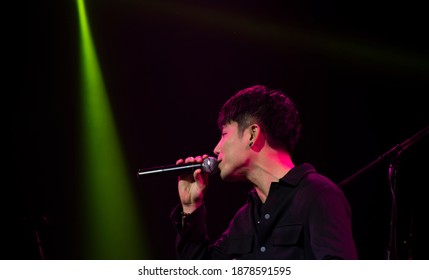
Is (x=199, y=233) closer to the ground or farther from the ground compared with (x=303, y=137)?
closer to the ground

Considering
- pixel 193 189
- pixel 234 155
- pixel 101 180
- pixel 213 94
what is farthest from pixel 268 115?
pixel 101 180

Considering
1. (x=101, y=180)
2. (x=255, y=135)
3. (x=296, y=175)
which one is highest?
(x=255, y=135)

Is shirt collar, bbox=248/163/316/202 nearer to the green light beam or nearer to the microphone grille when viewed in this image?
the microphone grille

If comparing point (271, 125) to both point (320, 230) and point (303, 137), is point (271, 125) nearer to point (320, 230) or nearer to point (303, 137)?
point (320, 230)

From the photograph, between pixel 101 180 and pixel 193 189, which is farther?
pixel 101 180

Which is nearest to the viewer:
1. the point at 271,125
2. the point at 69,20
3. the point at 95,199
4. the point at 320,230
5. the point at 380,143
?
the point at 320,230

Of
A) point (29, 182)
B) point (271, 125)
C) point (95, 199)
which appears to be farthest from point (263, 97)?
point (29, 182)

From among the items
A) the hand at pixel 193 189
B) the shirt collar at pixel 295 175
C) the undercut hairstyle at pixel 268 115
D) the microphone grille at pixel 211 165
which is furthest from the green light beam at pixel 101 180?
the shirt collar at pixel 295 175

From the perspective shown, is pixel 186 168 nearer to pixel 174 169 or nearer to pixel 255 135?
pixel 174 169

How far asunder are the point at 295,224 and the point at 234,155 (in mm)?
372

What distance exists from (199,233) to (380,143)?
3.74ft

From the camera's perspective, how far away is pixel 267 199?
179 centimetres

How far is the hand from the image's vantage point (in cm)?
203

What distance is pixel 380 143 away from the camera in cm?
259
